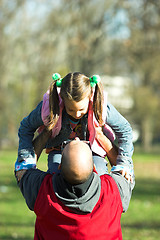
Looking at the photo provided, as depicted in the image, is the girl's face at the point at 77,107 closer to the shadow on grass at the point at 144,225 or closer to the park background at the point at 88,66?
the park background at the point at 88,66

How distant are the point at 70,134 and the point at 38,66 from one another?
3071cm

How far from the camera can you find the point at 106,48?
28375mm

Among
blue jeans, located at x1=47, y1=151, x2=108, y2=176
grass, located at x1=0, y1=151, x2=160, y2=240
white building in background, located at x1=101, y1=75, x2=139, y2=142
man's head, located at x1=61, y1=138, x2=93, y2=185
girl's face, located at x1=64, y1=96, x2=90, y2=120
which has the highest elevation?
girl's face, located at x1=64, y1=96, x2=90, y2=120

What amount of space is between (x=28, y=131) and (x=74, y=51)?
2419cm

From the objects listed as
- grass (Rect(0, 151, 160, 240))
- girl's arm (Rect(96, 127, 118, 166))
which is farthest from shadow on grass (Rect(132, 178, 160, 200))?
girl's arm (Rect(96, 127, 118, 166))

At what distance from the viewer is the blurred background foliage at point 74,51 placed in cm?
2096

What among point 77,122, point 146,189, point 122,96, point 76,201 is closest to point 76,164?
point 76,201

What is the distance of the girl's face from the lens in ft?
11.4

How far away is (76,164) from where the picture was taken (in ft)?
10.0

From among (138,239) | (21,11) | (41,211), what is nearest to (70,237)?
(41,211)

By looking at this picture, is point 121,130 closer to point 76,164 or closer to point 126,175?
point 126,175

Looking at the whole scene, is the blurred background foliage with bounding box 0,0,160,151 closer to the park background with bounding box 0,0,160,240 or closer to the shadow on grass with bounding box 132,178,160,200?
the park background with bounding box 0,0,160,240

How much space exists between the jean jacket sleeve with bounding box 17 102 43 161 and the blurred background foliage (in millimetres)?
9315

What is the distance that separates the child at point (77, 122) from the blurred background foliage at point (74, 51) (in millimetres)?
9201
